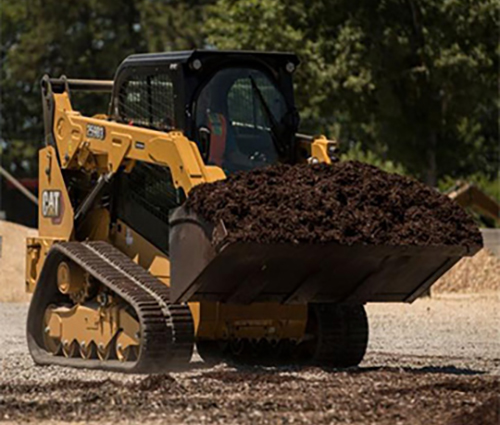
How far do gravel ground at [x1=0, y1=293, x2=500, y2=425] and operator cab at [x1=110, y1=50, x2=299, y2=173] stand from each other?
228 centimetres

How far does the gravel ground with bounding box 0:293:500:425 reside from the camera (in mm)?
10508

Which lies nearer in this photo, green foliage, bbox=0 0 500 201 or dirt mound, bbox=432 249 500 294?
dirt mound, bbox=432 249 500 294

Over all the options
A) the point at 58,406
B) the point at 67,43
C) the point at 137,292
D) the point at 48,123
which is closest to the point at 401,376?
the point at 137,292

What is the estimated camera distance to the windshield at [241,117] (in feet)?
48.5

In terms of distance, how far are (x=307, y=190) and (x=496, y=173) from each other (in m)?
43.4

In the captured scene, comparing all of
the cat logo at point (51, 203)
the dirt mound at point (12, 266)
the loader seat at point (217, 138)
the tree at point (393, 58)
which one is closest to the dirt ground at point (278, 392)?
the cat logo at point (51, 203)

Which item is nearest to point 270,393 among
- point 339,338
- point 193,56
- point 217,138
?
point 339,338

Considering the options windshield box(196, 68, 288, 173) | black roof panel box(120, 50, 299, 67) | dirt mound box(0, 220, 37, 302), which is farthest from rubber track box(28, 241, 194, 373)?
dirt mound box(0, 220, 37, 302)

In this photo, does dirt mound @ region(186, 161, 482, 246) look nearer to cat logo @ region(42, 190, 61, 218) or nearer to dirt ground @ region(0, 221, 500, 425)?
dirt ground @ region(0, 221, 500, 425)

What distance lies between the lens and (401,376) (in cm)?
1339

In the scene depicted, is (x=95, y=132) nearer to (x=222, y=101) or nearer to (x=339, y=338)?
(x=222, y=101)

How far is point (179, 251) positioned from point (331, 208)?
146cm

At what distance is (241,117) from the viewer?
15117 mm

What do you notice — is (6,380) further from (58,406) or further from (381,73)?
(381,73)
